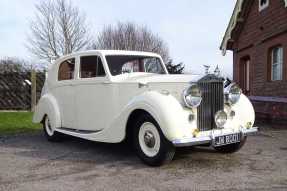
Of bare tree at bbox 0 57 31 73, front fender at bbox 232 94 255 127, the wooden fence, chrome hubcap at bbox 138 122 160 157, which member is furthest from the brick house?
bare tree at bbox 0 57 31 73

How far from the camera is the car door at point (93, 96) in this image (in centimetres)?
630

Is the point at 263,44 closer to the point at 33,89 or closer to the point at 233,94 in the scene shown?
the point at 233,94

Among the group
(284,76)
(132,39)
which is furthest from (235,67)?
(132,39)

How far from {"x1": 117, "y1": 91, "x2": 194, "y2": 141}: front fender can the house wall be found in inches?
259

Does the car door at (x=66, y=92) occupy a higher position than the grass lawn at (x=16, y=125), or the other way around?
the car door at (x=66, y=92)

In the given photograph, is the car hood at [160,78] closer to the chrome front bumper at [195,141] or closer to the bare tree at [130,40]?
the chrome front bumper at [195,141]

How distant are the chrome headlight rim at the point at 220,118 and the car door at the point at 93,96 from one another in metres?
1.80

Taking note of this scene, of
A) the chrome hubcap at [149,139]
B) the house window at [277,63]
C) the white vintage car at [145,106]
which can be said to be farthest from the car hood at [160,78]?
the house window at [277,63]

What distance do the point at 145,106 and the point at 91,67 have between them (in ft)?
6.25

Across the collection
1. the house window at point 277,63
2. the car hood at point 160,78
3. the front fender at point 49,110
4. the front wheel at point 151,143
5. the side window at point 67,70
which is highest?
the house window at point 277,63

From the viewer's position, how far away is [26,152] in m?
6.75

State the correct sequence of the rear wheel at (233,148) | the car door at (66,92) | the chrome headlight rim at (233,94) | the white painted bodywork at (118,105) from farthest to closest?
the car door at (66,92) < the rear wheel at (233,148) < the chrome headlight rim at (233,94) < the white painted bodywork at (118,105)

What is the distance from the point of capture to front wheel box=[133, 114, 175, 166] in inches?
205

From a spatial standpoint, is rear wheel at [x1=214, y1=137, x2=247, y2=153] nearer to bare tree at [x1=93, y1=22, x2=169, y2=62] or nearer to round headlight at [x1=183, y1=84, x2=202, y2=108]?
round headlight at [x1=183, y1=84, x2=202, y2=108]
